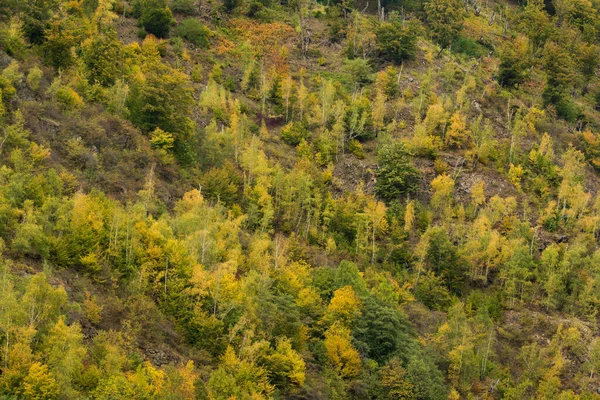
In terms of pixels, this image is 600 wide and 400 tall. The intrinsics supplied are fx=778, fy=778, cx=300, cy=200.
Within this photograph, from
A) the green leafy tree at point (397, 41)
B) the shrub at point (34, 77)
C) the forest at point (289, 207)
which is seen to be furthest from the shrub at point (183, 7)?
the shrub at point (34, 77)

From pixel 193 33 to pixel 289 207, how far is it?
34617 millimetres

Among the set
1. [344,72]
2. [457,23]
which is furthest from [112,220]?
[457,23]

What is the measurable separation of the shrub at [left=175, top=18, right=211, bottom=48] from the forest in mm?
245

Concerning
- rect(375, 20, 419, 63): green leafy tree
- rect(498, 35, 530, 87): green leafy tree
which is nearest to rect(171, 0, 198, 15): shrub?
rect(375, 20, 419, 63): green leafy tree

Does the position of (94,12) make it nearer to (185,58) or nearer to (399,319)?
(185,58)

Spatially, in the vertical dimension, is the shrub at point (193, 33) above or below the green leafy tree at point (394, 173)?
above

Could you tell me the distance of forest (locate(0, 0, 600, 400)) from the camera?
49.5m

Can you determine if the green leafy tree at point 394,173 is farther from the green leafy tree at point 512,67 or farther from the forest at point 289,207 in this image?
the green leafy tree at point 512,67

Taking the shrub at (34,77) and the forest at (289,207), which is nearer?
the forest at (289,207)

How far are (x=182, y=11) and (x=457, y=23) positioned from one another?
38.0 m

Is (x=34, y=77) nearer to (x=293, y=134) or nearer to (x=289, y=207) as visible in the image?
(x=289, y=207)

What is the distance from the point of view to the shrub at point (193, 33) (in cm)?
9656

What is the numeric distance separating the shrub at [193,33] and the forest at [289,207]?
9.6 inches

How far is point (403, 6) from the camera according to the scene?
391ft
